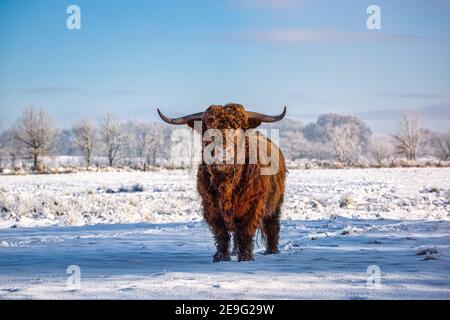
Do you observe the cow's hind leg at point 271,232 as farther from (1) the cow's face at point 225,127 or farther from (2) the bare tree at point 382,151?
(2) the bare tree at point 382,151

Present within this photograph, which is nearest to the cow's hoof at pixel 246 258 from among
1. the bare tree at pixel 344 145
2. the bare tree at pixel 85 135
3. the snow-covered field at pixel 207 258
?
the snow-covered field at pixel 207 258

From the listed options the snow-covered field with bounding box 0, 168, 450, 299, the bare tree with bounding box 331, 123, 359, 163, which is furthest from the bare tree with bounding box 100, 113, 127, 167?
the snow-covered field with bounding box 0, 168, 450, 299

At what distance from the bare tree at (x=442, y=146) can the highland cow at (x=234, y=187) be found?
268ft

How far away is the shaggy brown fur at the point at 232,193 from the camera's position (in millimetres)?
7344

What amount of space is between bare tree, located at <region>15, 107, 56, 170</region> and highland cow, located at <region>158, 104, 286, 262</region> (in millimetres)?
71133

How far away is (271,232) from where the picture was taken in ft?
29.0

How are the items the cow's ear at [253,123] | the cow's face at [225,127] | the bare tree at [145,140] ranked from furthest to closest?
the bare tree at [145,140], the cow's ear at [253,123], the cow's face at [225,127]

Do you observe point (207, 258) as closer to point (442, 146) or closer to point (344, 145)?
point (442, 146)

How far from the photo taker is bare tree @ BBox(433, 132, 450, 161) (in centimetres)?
8506

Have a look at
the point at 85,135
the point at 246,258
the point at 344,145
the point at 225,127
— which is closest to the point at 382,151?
the point at 344,145

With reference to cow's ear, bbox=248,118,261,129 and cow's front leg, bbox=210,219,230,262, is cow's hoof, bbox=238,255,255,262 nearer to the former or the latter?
Result: cow's front leg, bbox=210,219,230,262
